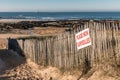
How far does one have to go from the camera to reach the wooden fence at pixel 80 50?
15.0m

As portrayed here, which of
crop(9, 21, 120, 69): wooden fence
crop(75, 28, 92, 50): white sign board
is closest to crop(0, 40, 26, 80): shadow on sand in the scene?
crop(9, 21, 120, 69): wooden fence

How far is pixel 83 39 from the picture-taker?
621 inches

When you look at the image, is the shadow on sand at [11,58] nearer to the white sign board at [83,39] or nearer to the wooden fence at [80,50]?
the wooden fence at [80,50]

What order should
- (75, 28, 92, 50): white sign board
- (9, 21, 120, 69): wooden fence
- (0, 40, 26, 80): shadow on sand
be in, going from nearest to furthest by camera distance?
(9, 21, 120, 69): wooden fence
(75, 28, 92, 50): white sign board
(0, 40, 26, 80): shadow on sand

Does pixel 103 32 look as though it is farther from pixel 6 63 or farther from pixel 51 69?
pixel 6 63

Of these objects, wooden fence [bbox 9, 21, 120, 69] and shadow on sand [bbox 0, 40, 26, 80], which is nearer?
wooden fence [bbox 9, 21, 120, 69]

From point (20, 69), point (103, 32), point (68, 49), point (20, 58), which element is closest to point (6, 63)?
point (20, 58)

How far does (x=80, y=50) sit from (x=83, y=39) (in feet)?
1.49

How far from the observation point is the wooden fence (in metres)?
15.0

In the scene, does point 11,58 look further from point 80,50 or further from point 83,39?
point 83,39

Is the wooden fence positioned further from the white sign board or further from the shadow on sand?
the shadow on sand

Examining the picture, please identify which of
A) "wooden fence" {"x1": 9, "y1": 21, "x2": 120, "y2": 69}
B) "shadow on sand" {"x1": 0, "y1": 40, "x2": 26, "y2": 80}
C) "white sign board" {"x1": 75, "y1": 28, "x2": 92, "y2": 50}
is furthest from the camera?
"shadow on sand" {"x1": 0, "y1": 40, "x2": 26, "y2": 80}

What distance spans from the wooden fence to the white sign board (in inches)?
5.4

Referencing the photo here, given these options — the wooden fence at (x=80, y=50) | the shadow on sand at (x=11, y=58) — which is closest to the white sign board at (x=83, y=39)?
the wooden fence at (x=80, y=50)
